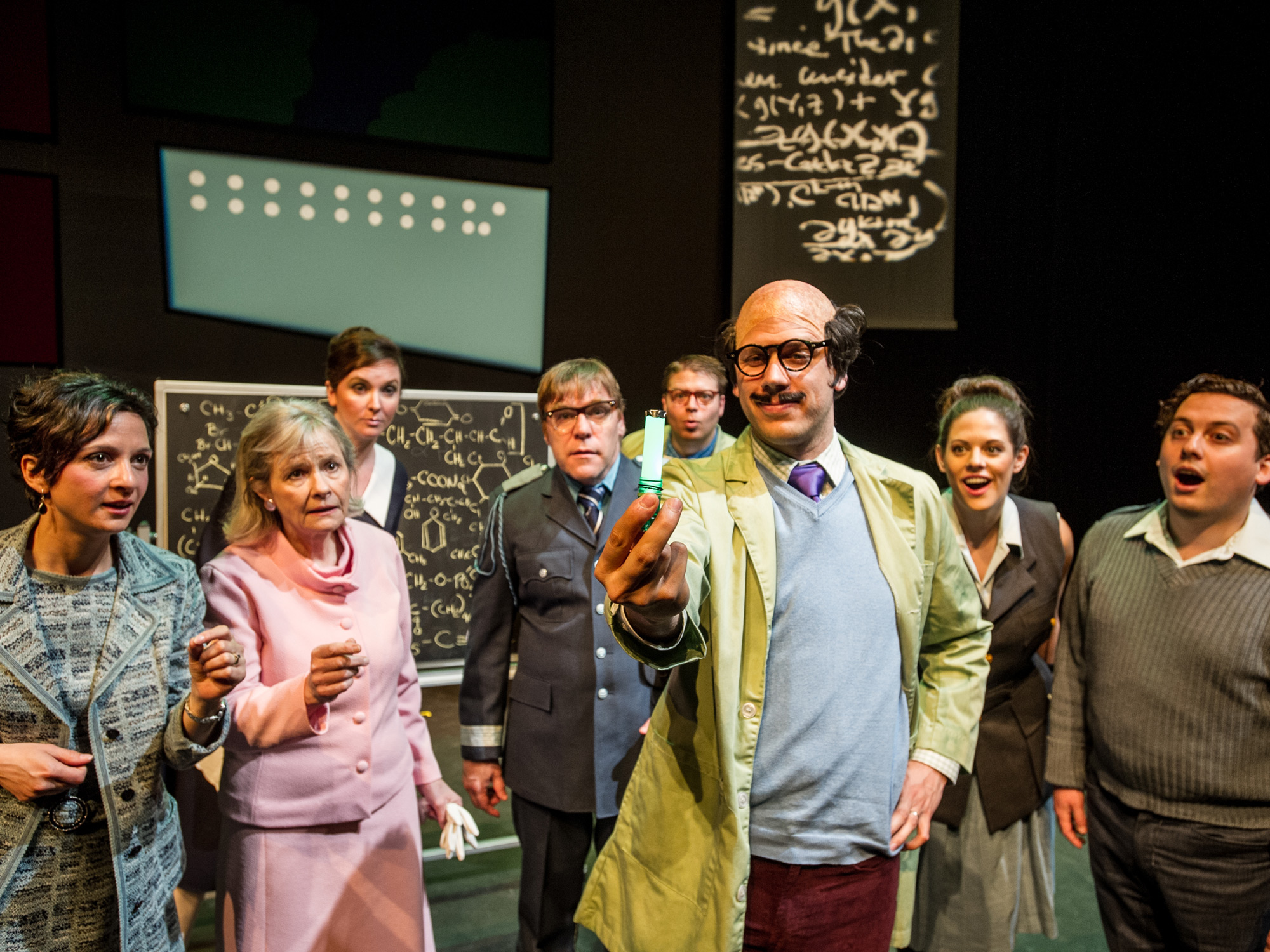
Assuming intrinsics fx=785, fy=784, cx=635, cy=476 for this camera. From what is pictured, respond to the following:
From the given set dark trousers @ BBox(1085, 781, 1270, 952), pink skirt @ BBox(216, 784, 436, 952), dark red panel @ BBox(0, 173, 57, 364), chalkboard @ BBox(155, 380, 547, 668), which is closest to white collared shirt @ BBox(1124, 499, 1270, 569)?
dark trousers @ BBox(1085, 781, 1270, 952)

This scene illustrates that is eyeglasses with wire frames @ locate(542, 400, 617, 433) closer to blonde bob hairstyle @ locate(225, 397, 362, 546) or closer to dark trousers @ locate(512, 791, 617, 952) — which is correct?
blonde bob hairstyle @ locate(225, 397, 362, 546)

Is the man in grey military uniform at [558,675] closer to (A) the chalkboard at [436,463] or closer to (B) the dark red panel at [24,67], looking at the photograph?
(A) the chalkboard at [436,463]

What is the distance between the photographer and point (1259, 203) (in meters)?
3.75

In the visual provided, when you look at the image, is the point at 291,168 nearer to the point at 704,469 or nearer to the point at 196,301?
Result: the point at 196,301

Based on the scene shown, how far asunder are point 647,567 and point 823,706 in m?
0.57

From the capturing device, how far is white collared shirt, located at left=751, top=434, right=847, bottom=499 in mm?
1452

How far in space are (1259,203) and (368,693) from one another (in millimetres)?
4468

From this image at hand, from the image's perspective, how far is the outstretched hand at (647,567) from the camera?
3.21 feet

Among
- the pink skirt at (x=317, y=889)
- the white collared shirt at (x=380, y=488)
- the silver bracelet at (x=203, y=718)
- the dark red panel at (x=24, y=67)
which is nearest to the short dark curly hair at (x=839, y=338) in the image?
the silver bracelet at (x=203, y=718)

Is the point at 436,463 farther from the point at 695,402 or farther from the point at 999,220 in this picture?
the point at 999,220

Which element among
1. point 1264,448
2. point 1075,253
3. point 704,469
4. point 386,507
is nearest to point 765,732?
point 704,469

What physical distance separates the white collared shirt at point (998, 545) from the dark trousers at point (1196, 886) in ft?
2.05

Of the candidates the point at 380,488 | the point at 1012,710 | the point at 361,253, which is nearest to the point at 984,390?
the point at 1012,710

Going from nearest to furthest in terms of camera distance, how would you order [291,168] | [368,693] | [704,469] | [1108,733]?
[704,469]
[368,693]
[1108,733]
[291,168]
